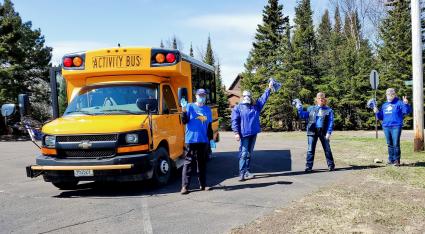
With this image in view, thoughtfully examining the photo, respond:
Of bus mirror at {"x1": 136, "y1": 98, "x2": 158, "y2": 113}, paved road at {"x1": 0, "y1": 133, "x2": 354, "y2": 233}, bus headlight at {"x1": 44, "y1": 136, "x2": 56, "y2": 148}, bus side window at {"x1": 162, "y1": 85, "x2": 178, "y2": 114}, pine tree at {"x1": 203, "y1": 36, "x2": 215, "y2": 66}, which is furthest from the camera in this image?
pine tree at {"x1": 203, "y1": 36, "x2": 215, "y2": 66}

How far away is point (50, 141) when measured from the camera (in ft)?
25.0

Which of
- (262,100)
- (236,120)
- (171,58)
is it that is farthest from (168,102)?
(262,100)

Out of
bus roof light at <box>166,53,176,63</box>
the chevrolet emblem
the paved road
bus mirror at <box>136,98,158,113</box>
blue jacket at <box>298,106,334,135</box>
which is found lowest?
the paved road

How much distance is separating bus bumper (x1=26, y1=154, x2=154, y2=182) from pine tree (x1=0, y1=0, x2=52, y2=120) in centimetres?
2825

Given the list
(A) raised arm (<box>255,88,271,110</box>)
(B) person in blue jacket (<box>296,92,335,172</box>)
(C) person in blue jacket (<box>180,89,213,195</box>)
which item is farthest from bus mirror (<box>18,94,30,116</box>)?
(B) person in blue jacket (<box>296,92,335,172</box>)

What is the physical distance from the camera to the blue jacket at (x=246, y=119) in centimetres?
895

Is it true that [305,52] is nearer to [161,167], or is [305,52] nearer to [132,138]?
[161,167]

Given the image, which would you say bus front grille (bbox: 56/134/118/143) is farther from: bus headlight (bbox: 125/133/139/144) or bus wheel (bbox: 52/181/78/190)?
bus wheel (bbox: 52/181/78/190)

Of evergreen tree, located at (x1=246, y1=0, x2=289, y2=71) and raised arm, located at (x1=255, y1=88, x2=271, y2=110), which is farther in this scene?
evergreen tree, located at (x1=246, y1=0, x2=289, y2=71)

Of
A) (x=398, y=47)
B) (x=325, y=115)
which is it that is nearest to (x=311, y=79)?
(x=398, y=47)

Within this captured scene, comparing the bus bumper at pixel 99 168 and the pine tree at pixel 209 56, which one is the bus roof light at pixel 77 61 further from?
→ the pine tree at pixel 209 56

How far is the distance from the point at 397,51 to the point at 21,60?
30.4 m

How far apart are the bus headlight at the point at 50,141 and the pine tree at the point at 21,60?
2806 cm

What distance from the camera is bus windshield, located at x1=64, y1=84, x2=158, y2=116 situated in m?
8.33
